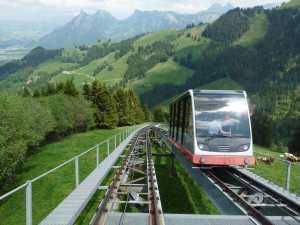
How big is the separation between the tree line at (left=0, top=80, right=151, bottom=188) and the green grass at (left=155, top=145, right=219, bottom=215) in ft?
52.0

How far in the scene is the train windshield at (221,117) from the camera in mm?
17641

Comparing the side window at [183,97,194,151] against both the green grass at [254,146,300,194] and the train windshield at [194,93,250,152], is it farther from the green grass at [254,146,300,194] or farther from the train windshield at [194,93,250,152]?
the green grass at [254,146,300,194]

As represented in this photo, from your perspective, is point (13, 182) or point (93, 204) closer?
point (93, 204)

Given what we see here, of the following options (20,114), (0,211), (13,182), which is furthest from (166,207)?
(20,114)

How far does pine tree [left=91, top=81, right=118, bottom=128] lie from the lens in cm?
9131

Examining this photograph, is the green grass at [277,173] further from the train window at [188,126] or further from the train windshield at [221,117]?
the train window at [188,126]

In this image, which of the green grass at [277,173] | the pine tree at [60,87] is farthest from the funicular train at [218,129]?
the pine tree at [60,87]

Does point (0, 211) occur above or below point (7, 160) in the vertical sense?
below

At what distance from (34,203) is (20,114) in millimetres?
16744

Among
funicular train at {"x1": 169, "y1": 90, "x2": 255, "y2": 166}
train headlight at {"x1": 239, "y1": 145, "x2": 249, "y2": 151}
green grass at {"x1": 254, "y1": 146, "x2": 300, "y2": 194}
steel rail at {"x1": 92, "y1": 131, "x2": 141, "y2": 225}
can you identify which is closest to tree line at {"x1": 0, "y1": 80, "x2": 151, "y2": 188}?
steel rail at {"x1": 92, "y1": 131, "x2": 141, "y2": 225}

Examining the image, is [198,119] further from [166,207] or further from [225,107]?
[166,207]

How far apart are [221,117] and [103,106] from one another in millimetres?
74729

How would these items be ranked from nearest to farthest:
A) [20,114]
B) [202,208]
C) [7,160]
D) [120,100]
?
[202,208] < [7,160] < [20,114] < [120,100]

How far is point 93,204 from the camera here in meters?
22.5
